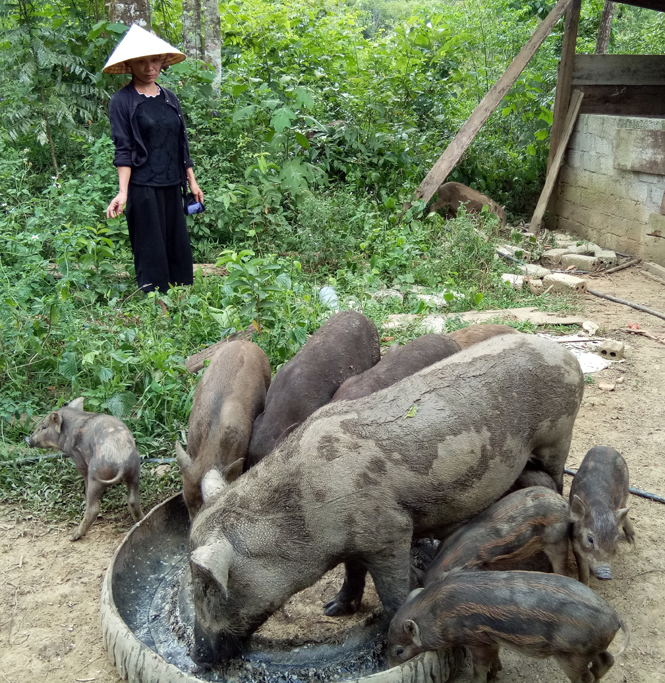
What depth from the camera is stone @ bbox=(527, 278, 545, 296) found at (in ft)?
26.9

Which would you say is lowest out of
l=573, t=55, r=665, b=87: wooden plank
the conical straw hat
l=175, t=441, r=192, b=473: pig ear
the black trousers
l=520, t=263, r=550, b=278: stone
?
l=520, t=263, r=550, b=278: stone

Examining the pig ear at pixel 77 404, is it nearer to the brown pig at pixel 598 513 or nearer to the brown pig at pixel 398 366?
the brown pig at pixel 398 366

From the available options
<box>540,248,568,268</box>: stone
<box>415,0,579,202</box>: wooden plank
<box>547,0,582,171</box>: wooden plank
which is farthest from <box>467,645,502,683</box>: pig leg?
<box>547,0,582,171</box>: wooden plank

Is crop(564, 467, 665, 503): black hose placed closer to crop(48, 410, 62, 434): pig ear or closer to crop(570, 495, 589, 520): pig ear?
crop(570, 495, 589, 520): pig ear

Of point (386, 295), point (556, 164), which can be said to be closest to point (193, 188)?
point (386, 295)

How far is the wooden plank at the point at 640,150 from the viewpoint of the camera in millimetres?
9266

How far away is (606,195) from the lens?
10.5 meters

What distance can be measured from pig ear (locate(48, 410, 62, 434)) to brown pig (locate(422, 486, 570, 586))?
254cm

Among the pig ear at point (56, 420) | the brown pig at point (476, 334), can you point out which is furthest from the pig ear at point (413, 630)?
the pig ear at point (56, 420)

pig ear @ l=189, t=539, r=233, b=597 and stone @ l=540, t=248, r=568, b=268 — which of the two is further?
stone @ l=540, t=248, r=568, b=268

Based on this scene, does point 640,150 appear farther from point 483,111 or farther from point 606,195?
point 483,111

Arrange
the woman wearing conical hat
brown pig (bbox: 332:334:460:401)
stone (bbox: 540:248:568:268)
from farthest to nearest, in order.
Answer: stone (bbox: 540:248:568:268), the woman wearing conical hat, brown pig (bbox: 332:334:460:401)

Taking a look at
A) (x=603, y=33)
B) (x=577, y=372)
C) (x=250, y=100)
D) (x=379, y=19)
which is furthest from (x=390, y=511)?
(x=379, y=19)

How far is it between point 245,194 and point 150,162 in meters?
2.47
